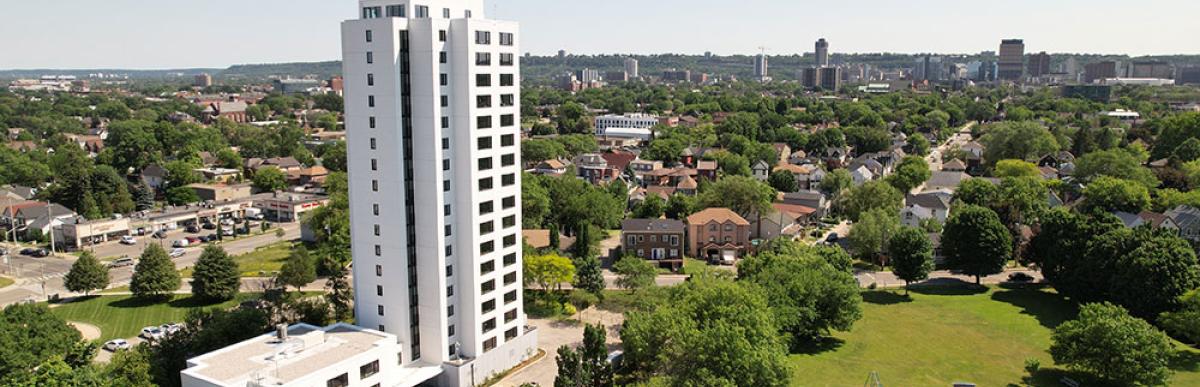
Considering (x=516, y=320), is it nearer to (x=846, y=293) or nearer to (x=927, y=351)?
(x=846, y=293)

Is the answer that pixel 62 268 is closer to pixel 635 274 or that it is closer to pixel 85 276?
pixel 85 276

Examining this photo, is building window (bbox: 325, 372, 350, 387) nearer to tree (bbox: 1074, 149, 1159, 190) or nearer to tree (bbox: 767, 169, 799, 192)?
tree (bbox: 767, 169, 799, 192)

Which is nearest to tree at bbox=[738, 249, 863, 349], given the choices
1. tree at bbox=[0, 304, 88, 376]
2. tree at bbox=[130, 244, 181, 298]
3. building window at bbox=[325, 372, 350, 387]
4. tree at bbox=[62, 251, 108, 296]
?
building window at bbox=[325, 372, 350, 387]

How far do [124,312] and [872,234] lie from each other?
193 feet

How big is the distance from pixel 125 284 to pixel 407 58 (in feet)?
138

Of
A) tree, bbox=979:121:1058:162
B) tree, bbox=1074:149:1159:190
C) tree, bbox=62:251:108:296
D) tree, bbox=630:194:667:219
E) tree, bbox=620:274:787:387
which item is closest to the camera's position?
tree, bbox=620:274:787:387

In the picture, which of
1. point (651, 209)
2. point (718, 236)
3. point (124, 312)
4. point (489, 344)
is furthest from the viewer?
point (651, 209)

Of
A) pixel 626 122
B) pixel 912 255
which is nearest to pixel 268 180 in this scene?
pixel 912 255

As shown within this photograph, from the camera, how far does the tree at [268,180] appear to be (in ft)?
340

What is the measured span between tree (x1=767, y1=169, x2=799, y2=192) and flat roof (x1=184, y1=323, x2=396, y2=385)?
68579 mm

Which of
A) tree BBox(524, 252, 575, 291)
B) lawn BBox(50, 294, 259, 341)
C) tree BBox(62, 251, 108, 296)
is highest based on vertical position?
tree BBox(524, 252, 575, 291)

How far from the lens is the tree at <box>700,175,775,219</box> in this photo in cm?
7675

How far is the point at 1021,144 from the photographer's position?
117m

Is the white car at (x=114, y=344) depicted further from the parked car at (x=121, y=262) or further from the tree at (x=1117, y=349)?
the tree at (x=1117, y=349)
